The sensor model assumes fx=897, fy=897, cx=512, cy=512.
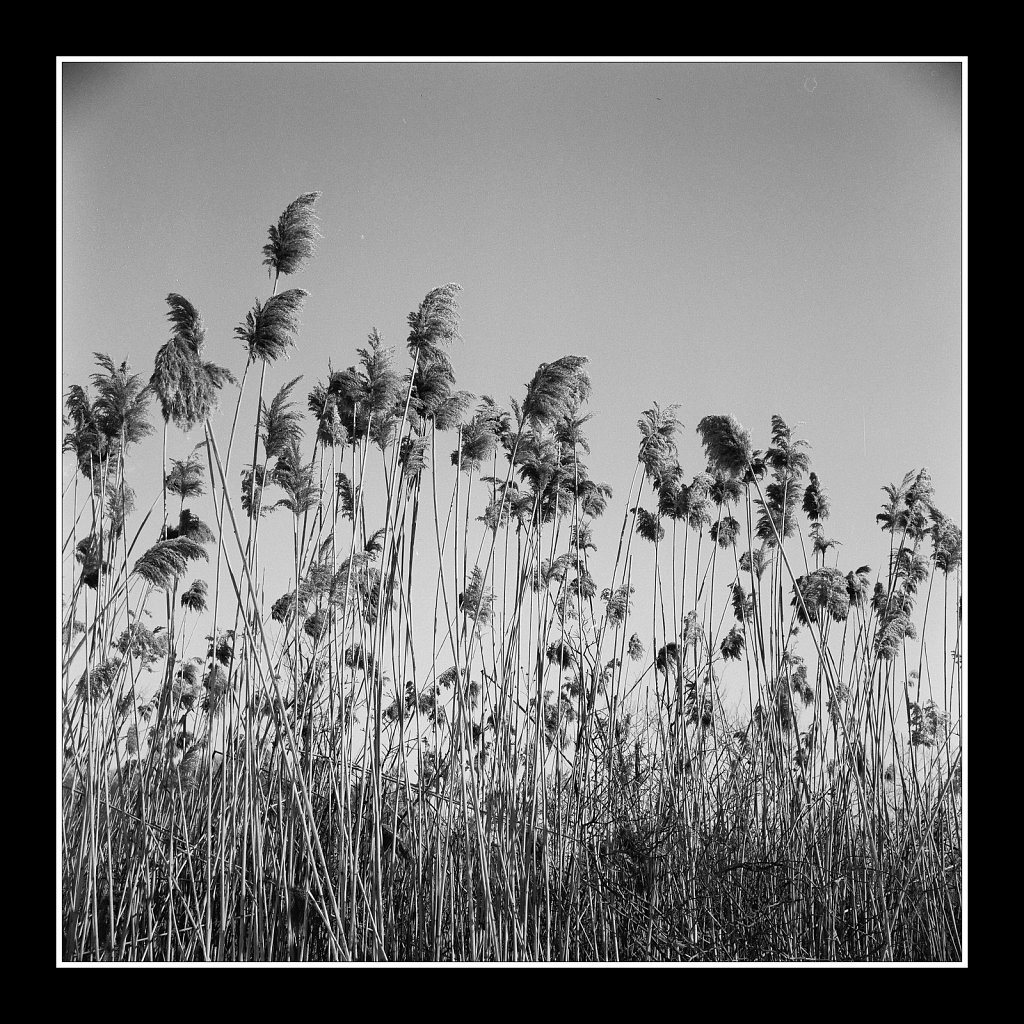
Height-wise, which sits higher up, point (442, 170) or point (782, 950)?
point (442, 170)

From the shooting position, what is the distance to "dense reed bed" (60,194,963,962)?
3.63 m

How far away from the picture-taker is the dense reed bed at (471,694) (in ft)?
11.9

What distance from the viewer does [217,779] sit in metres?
3.89

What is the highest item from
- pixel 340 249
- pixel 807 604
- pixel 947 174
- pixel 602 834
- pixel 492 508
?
pixel 947 174

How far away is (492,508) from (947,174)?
8.46ft

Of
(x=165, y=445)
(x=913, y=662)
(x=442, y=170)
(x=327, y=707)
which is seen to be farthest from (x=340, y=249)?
(x=913, y=662)

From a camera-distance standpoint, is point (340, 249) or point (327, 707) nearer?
point (327, 707)

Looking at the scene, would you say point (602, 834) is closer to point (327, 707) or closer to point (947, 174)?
point (327, 707)

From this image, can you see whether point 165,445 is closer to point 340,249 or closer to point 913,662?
point 340,249

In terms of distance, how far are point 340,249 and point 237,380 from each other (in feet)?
2.66

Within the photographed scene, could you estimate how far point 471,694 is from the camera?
156 inches
